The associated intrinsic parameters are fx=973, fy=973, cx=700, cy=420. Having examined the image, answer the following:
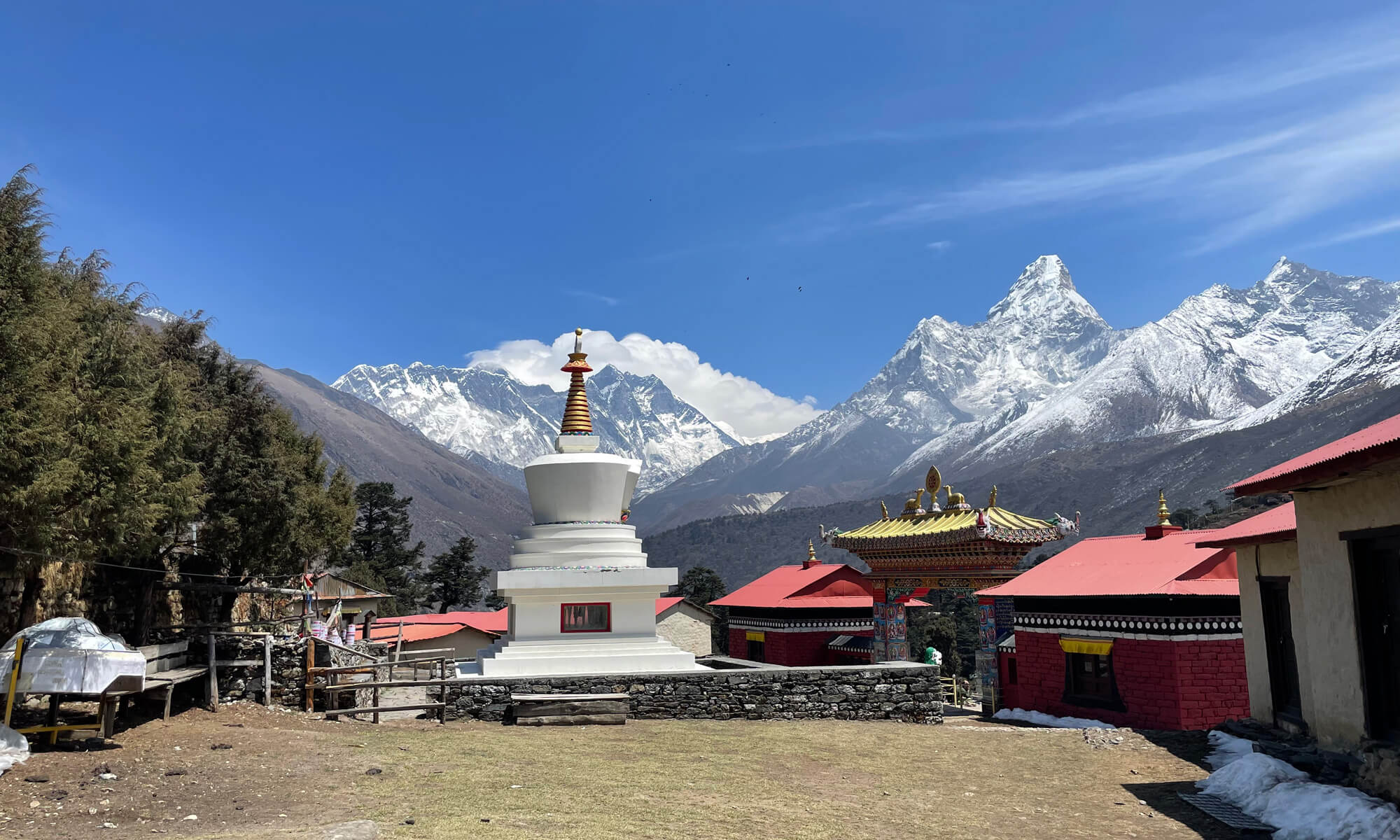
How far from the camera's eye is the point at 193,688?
1775 cm

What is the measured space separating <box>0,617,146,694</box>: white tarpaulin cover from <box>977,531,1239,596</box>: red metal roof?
690 inches

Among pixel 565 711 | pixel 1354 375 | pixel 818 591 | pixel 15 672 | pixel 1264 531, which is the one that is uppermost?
pixel 1354 375

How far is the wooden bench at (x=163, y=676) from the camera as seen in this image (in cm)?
1230

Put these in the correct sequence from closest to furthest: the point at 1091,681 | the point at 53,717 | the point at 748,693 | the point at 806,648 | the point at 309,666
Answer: the point at 53,717 → the point at 748,693 → the point at 309,666 → the point at 1091,681 → the point at 806,648

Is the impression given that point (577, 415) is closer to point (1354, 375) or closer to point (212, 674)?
point (212, 674)

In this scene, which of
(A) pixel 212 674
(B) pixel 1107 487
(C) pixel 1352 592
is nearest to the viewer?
(C) pixel 1352 592

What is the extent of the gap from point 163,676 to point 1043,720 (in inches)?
704

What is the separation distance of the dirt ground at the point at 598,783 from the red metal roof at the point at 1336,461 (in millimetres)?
3641

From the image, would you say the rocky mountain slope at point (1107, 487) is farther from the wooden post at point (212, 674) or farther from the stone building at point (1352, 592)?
the stone building at point (1352, 592)

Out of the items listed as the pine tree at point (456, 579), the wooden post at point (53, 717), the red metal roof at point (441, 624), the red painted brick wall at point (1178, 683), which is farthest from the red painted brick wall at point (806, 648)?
the pine tree at point (456, 579)

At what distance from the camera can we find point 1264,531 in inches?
529

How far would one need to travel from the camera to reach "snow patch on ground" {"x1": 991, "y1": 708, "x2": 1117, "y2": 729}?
2067cm

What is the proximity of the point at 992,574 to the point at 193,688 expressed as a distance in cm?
1921

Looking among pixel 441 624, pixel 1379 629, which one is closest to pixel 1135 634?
pixel 1379 629
